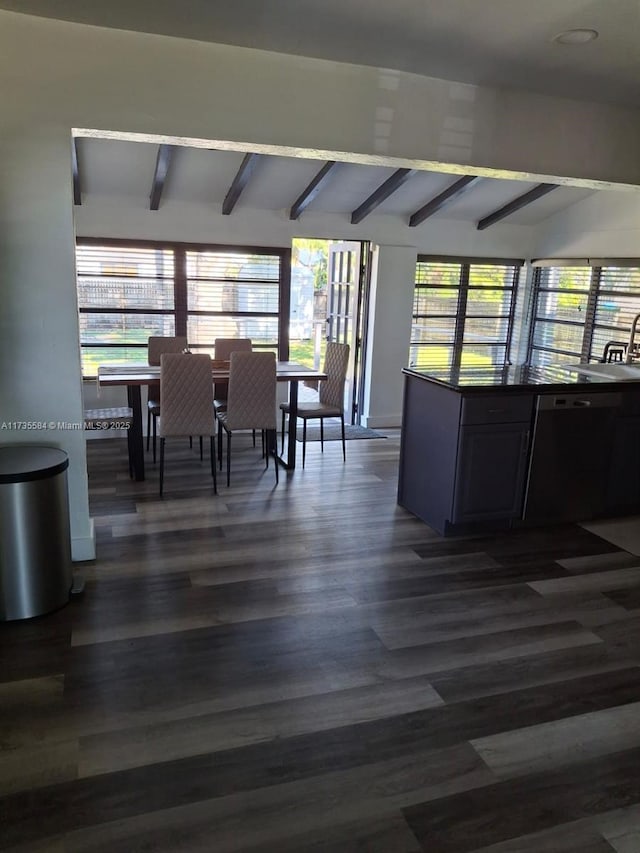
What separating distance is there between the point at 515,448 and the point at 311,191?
300 cm

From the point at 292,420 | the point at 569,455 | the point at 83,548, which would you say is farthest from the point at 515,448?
the point at 83,548

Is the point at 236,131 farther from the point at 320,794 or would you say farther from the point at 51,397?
the point at 320,794

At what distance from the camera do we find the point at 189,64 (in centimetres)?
285

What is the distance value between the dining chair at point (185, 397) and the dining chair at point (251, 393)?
0.59ft

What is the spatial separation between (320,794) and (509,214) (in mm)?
6067

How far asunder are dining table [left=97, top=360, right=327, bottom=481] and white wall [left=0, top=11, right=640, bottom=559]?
1315 mm

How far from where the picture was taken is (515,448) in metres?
3.66

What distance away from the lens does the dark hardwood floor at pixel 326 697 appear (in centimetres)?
172

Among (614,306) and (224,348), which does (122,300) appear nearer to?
(224,348)

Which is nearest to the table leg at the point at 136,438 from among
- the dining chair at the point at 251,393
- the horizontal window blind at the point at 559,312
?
the dining chair at the point at 251,393

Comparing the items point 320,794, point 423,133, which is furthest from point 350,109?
point 320,794

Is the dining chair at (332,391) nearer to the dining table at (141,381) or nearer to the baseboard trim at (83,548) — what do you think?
the dining table at (141,381)

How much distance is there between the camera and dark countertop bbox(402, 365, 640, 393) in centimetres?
356

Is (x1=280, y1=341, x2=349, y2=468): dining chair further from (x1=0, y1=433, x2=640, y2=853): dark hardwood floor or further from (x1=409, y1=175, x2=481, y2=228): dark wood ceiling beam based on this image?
(x1=409, y1=175, x2=481, y2=228): dark wood ceiling beam
